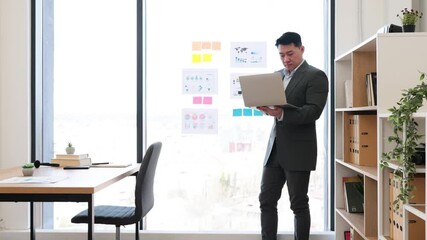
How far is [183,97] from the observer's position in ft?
12.1

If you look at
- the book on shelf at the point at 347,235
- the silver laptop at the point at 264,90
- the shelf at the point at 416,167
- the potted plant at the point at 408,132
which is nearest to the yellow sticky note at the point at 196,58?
the silver laptop at the point at 264,90

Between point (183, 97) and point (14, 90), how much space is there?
142cm

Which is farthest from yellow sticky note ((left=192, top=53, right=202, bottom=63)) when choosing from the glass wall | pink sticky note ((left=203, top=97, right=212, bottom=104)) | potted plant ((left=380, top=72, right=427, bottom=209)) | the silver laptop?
potted plant ((left=380, top=72, right=427, bottom=209))

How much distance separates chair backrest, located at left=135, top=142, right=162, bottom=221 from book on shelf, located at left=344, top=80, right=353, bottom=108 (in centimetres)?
139

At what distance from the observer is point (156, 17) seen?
3.71 metres

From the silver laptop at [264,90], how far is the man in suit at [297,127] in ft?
0.31

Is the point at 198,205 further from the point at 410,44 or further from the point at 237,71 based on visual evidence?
the point at 410,44

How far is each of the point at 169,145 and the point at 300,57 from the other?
143 centimetres

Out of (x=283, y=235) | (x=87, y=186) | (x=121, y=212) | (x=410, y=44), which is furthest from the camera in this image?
(x=283, y=235)

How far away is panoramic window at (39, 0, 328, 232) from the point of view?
12.0ft

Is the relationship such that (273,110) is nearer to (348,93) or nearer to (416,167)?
(348,93)

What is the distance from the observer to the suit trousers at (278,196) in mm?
2852

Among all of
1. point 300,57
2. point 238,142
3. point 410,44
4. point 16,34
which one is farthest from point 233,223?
point 16,34

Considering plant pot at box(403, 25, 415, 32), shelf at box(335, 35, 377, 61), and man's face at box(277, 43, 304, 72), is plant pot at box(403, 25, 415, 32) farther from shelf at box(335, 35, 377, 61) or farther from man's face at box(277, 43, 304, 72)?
man's face at box(277, 43, 304, 72)
